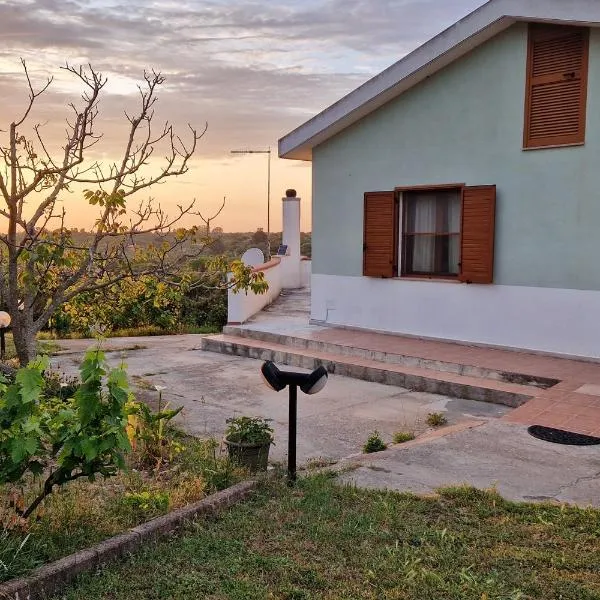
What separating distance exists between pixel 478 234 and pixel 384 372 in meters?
2.63

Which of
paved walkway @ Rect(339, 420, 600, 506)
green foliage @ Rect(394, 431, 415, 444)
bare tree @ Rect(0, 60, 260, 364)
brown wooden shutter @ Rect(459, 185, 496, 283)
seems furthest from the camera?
brown wooden shutter @ Rect(459, 185, 496, 283)

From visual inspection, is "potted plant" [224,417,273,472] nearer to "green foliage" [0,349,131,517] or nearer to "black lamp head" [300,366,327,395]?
"black lamp head" [300,366,327,395]

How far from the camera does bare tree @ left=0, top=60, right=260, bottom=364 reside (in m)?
5.54

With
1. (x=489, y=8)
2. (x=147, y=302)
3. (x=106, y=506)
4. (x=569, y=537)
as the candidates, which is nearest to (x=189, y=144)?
(x=106, y=506)

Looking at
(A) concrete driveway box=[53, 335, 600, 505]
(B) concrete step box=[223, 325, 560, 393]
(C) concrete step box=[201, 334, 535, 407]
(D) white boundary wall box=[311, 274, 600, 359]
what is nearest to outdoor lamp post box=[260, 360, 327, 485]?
(A) concrete driveway box=[53, 335, 600, 505]

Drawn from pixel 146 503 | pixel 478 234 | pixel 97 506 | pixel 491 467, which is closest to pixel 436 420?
pixel 491 467

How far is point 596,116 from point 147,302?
9.97 m

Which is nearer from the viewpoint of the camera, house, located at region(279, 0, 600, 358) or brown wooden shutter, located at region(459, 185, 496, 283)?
house, located at region(279, 0, 600, 358)

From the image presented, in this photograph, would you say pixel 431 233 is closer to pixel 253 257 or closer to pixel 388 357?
pixel 388 357

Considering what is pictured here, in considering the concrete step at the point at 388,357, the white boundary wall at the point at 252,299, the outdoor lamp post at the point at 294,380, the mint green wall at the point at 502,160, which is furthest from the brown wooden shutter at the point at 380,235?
the outdoor lamp post at the point at 294,380

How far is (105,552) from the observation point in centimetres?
350

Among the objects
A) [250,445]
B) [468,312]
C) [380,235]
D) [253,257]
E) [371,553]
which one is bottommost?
[371,553]

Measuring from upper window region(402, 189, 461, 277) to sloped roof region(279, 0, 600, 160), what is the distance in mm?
1755

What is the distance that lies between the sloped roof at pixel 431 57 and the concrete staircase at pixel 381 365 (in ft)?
12.0
